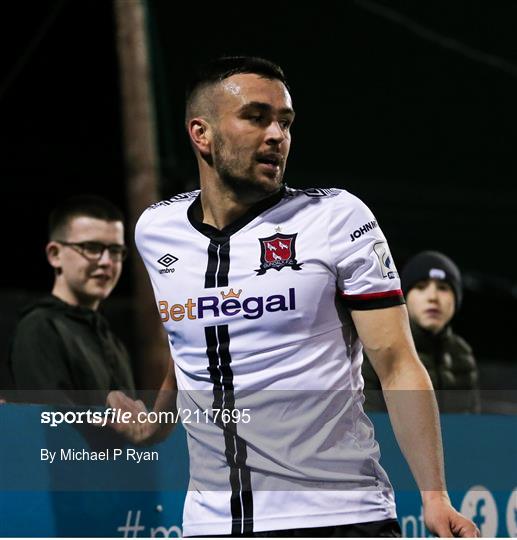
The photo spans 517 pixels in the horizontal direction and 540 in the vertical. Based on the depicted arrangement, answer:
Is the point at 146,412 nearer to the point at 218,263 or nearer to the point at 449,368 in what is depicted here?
the point at 218,263

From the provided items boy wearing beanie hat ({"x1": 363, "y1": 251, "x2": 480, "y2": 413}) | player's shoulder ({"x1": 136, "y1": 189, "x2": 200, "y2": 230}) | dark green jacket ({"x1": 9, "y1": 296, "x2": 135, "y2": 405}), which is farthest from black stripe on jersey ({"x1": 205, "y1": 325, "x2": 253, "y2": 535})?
boy wearing beanie hat ({"x1": 363, "y1": 251, "x2": 480, "y2": 413})

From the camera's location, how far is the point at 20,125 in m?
10.3

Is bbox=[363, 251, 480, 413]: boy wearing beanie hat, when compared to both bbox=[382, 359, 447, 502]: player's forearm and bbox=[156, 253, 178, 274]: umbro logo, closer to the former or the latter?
bbox=[156, 253, 178, 274]: umbro logo

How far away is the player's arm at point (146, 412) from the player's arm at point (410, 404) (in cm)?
83

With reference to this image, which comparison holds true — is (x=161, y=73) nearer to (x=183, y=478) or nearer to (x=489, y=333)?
(x=489, y=333)

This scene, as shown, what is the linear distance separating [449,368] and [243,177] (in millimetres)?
2342

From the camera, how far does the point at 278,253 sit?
3.28m

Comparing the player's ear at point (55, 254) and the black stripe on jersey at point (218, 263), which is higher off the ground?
the player's ear at point (55, 254)

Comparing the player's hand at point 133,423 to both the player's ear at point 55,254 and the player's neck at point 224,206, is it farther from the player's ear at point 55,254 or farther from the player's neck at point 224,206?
the player's ear at point 55,254

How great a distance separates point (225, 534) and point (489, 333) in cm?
951

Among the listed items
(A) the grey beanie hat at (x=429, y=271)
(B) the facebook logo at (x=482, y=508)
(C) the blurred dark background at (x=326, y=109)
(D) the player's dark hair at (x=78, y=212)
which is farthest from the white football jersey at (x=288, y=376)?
(C) the blurred dark background at (x=326, y=109)

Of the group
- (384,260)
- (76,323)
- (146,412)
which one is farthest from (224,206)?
(76,323)

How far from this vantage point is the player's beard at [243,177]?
3428 mm

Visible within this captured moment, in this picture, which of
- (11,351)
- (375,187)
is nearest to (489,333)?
(375,187)
